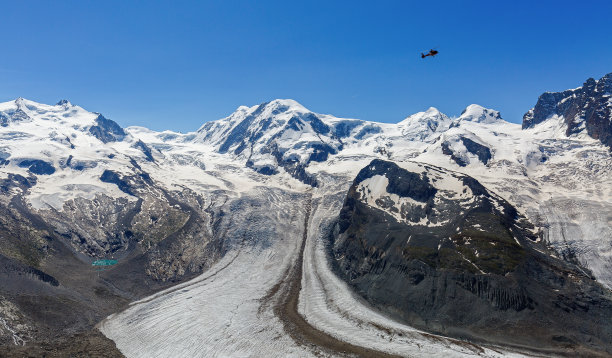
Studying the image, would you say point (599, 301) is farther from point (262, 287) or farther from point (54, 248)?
point (54, 248)

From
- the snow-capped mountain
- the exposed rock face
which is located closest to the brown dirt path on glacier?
the snow-capped mountain

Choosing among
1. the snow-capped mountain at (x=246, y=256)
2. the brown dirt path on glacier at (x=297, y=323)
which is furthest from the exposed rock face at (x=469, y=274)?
the brown dirt path on glacier at (x=297, y=323)

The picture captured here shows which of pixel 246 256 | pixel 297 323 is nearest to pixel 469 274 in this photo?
pixel 297 323

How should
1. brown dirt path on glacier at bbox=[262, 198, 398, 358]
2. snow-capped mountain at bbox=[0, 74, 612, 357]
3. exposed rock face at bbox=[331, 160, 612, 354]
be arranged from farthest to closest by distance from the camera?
snow-capped mountain at bbox=[0, 74, 612, 357], exposed rock face at bbox=[331, 160, 612, 354], brown dirt path on glacier at bbox=[262, 198, 398, 358]

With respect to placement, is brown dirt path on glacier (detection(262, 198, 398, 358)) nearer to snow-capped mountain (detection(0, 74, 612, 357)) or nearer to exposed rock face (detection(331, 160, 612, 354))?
snow-capped mountain (detection(0, 74, 612, 357))

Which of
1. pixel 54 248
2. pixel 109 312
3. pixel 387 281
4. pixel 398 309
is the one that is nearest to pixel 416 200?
pixel 387 281

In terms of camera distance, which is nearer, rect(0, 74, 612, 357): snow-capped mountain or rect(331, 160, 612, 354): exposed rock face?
rect(331, 160, 612, 354): exposed rock face

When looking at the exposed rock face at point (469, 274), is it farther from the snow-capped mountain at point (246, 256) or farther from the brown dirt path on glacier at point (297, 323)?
the brown dirt path on glacier at point (297, 323)
